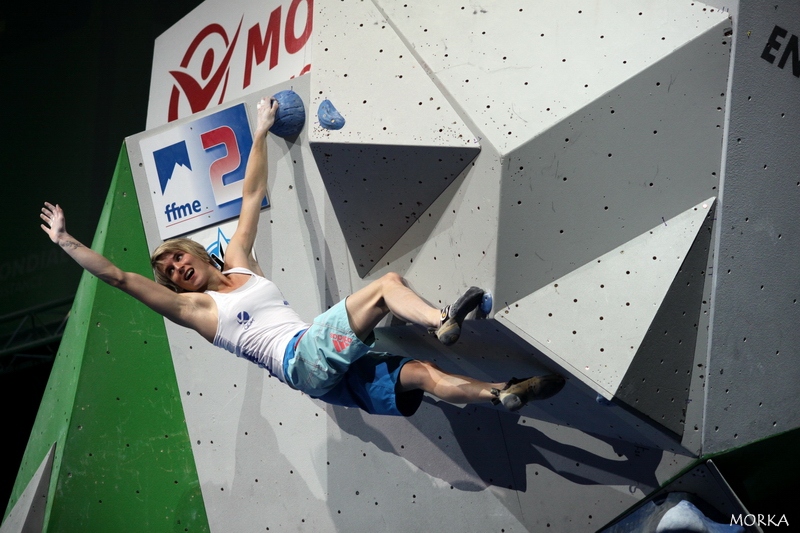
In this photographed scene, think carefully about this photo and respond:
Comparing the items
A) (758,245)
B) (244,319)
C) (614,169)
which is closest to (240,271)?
(244,319)

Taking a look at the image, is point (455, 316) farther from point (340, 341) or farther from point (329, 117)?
point (329, 117)

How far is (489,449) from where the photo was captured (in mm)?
3541

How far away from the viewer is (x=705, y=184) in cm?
275

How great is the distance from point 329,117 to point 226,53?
6.23 ft

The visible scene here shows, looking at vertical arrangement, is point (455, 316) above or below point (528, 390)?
above

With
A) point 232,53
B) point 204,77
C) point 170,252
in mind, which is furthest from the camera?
point 204,77

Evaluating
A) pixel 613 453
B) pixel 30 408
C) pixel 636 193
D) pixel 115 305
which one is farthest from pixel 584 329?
pixel 30 408

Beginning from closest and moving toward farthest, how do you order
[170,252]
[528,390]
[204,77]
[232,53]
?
[528,390] < [170,252] < [232,53] < [204,77]

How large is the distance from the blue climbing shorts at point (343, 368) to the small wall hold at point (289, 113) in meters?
1.01

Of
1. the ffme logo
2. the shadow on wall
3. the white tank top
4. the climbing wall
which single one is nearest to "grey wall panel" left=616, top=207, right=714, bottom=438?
the climbing wall

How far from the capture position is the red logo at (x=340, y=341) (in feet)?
9.66

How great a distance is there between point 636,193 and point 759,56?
2.00ft

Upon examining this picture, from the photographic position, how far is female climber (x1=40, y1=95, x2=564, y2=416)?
286 cm

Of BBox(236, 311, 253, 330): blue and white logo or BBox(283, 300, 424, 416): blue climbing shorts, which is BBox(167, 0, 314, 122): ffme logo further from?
BBox(283, 300, 424, 416): blue climbing shorts
